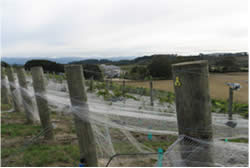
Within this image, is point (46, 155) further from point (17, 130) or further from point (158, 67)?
point (158, 67)

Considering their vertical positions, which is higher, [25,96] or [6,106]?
[25,96]

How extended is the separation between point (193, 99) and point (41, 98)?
108 inches

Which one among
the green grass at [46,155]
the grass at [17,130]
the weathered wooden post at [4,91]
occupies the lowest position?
the green grass at [46,155]

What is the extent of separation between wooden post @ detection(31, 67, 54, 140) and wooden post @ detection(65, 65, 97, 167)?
144 cm

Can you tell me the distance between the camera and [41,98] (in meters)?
3.12

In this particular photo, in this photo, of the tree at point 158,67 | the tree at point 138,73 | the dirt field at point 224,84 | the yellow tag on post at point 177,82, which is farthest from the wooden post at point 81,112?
the tree at point 138,73

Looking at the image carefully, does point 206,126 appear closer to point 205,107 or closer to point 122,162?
point 205,107

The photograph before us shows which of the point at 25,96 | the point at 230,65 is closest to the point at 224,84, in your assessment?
the point at 230,65

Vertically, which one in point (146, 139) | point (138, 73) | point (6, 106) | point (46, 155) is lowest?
point (146, 139)

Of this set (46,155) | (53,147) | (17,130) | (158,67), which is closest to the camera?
(46,155)

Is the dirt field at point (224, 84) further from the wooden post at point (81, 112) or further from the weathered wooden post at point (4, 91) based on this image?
the weathered wooden post at point (4, 91)

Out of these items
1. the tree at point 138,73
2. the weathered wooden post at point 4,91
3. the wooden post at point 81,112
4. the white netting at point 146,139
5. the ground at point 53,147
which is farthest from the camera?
the tree at point 138,73

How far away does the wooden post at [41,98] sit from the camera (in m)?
3.04

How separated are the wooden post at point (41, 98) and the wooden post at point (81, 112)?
1.44m
